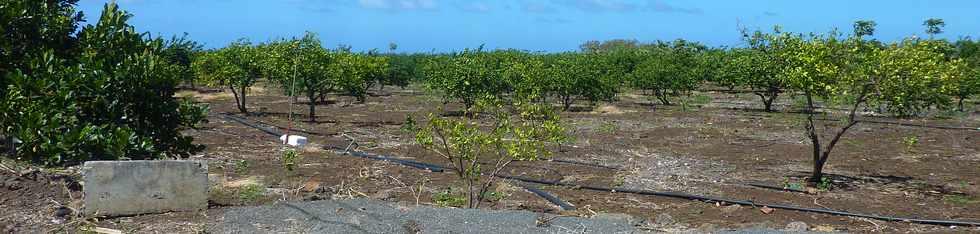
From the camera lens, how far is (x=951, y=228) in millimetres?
10344

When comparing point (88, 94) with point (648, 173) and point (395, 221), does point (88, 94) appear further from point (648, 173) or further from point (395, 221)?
point (648, 173)

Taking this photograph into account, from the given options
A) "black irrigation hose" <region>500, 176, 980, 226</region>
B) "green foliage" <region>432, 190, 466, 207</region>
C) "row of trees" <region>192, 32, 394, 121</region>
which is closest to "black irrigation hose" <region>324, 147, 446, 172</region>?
"black irrigation hose" <region>500, 176, 980, 226</region>

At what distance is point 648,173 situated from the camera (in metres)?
14.3

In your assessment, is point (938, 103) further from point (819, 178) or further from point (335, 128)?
point (335, 128)

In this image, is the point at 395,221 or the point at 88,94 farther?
the point at 88,94

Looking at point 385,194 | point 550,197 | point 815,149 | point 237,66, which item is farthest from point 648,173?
point 237,66

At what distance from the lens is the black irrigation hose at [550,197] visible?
1120cm

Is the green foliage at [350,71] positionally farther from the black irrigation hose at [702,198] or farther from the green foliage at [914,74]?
the green foliage at [914,74]

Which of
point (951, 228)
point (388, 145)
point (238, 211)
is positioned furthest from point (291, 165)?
point (951, 228)

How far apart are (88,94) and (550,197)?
5889 mm

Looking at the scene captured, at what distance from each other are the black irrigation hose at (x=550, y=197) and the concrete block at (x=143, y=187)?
471 cm

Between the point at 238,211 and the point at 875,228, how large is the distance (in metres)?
7.31

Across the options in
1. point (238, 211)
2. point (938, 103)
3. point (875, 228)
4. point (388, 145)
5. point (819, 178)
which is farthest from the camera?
point (388, 145)

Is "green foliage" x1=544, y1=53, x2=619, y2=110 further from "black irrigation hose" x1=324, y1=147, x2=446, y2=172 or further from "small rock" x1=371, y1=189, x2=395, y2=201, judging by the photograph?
"small rock" x1=371, y1=189, x2=395, y2=201
